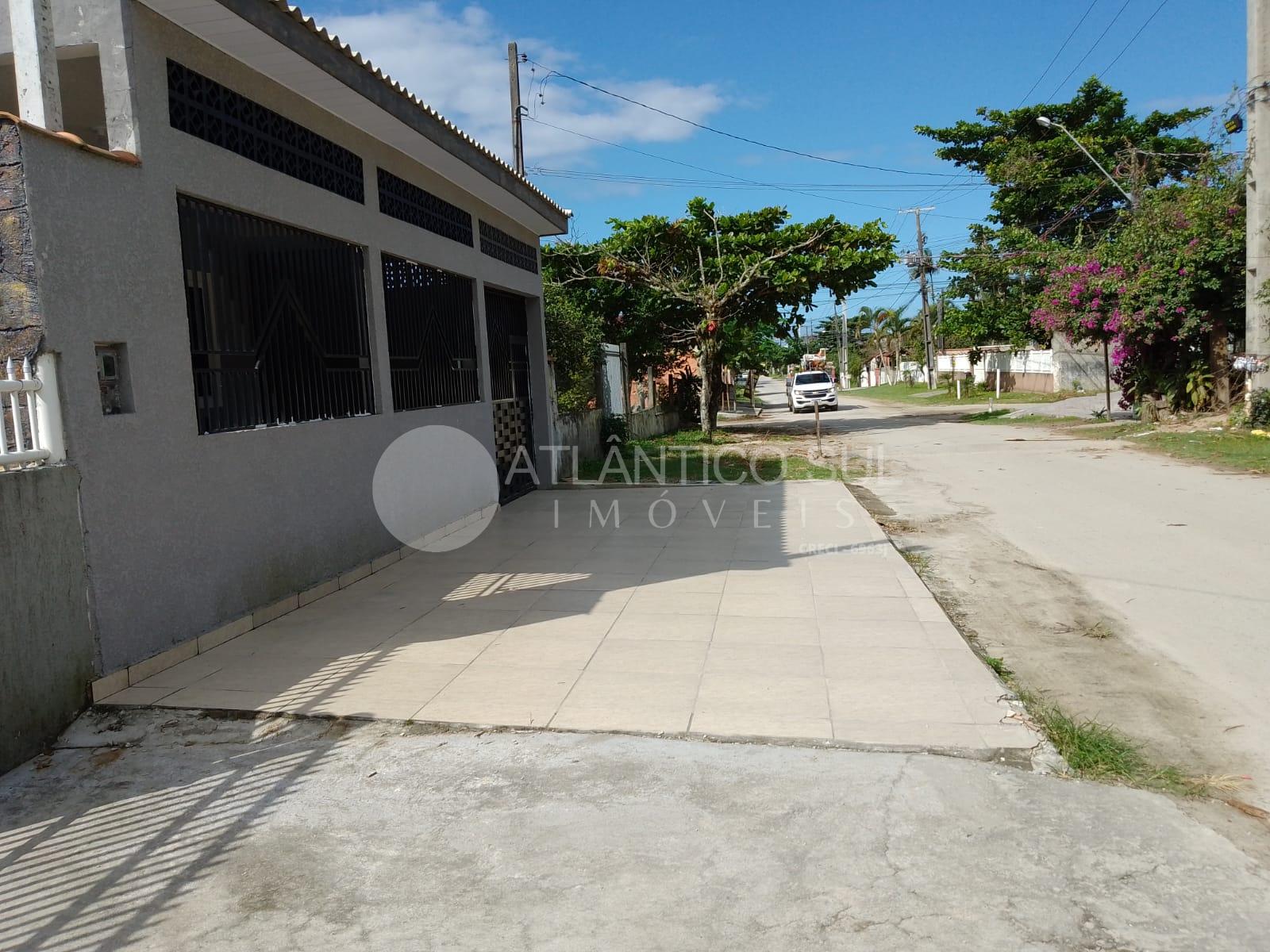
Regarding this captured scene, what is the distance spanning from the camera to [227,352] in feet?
19.3

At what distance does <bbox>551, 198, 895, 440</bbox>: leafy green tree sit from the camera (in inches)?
849

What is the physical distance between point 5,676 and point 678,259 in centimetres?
2011

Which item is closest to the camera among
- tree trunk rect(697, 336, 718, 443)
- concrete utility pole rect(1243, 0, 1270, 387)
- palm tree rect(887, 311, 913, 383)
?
concrete utility pole rect(1243, 0, 1270, 387)

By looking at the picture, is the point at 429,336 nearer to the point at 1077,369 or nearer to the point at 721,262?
the point at 721,262

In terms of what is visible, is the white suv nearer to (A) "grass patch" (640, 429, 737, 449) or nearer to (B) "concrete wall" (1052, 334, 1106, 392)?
(B) "concrete wall" (1052, 334, 1106, 392)

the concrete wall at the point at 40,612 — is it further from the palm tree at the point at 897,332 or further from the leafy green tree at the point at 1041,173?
the palm tree at the point at 897,332

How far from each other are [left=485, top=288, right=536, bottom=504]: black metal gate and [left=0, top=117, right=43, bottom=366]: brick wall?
23.3 feet

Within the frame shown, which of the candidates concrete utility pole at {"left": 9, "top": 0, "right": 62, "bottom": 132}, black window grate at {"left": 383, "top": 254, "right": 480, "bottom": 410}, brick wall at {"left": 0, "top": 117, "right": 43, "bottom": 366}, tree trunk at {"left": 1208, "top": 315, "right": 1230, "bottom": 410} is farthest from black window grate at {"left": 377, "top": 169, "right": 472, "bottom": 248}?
tree trunk at {"left": 1208, "top": 315, "right": 1230, "bottom": 410}

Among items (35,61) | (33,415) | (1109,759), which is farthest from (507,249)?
(1109,759)

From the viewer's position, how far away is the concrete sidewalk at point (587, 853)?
8.87 ft

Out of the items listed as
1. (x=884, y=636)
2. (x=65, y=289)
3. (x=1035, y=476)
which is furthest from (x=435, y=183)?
(x=1035, y=476)

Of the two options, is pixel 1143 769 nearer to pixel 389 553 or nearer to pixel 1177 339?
pixel 389 553

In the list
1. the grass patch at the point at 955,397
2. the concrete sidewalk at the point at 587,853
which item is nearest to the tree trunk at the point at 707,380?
the grass patch at the point at 955,397

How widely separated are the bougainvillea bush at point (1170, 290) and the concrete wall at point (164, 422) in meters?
17.3
